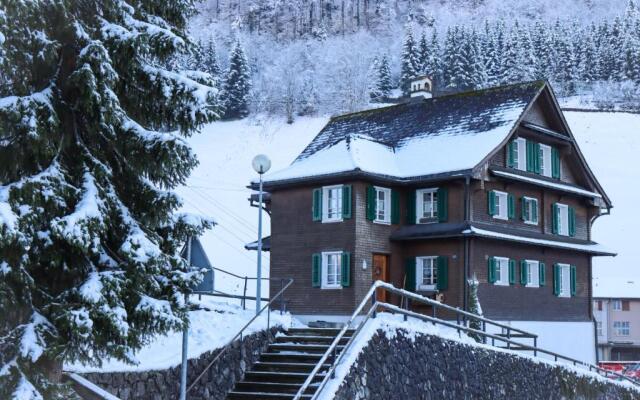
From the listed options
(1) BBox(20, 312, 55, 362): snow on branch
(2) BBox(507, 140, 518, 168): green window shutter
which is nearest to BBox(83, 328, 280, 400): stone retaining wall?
(1) BBox(20, 312, 55, 362): snow on branch

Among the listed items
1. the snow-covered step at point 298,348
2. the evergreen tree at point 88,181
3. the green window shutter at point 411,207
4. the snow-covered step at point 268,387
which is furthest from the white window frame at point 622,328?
the evergreen tree at point 88,181

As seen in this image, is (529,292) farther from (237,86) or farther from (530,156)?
(237,86)

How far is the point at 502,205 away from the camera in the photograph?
2958cm

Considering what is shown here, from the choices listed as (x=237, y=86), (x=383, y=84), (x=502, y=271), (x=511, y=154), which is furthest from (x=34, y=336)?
(x=383, y=84)

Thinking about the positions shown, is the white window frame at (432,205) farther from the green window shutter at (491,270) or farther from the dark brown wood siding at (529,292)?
the green window shutter at (491,270)

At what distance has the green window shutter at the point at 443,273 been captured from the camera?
2758 cm

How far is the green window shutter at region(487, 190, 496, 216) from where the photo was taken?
94.0ft

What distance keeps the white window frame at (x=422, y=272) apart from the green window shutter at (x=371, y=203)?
7.95ft

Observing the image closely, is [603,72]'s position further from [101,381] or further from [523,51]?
[101,381]

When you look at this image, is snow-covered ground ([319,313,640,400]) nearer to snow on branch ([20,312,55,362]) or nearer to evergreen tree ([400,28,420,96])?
snow on branch ([20,312,55,362])

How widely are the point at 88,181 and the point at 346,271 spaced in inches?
717

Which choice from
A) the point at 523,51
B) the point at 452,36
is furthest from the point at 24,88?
the point at 523,51

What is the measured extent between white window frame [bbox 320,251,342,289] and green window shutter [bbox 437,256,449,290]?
3322 mm

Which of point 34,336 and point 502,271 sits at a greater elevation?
point 502,271
